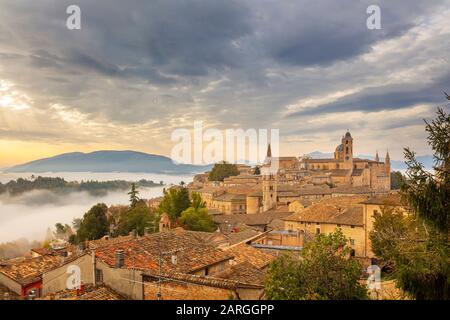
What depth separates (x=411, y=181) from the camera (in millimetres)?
10148

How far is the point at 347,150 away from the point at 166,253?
119680 millimetres

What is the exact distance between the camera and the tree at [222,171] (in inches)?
4734

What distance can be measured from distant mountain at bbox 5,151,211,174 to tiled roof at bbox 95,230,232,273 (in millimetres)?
80022

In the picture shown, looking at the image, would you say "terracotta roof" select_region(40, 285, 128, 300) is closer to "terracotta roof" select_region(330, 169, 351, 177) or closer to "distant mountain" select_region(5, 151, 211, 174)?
"distant mountain" select_region(5, 151, 211, 174)

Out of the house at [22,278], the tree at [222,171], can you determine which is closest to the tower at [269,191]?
the tree at [222,171]

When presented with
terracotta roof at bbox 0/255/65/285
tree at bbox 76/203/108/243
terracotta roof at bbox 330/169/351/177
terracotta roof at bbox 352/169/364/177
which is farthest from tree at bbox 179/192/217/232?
terracotta roof at bbox 352/169/364/177

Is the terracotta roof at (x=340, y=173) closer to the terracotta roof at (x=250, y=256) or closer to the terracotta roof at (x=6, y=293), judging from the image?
the terracotta roof at (x=250, y=256)

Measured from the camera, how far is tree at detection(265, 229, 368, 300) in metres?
10.6

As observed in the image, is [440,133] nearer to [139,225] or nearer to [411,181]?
[411,181]

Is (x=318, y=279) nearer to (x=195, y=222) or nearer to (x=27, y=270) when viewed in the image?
(x=27, y=270)

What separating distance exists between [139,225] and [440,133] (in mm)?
49437

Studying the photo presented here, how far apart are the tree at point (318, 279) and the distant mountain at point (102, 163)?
290 ft

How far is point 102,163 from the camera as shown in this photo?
106438mm

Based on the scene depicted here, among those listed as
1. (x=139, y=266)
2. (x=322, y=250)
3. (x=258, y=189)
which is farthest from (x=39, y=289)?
(x=258, y=189)
